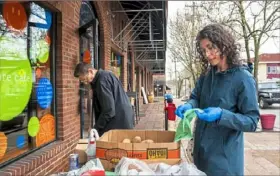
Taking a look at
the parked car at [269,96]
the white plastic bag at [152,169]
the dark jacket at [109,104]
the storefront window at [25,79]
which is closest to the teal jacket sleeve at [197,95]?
the white plastic bag at [152,169]

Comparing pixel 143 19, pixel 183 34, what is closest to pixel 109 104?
pixel 143 19

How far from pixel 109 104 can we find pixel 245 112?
177cm

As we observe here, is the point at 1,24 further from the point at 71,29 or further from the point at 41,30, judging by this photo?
the point at 71,29

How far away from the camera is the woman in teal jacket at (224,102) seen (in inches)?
93.9

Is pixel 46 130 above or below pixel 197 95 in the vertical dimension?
below

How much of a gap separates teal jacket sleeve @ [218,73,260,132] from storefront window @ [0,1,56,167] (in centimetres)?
254

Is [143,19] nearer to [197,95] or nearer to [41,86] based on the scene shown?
[41,86]

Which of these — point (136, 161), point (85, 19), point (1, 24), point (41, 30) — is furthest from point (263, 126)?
point (136, 161)

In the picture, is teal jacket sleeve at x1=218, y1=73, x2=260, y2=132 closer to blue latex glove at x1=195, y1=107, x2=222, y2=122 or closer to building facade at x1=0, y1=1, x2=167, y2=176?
blue latex glove at x1=195, y1=107, x2=222, y2=122

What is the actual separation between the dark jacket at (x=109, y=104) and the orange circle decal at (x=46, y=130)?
3.56ft

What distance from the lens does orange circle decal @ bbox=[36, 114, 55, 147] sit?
188 inches

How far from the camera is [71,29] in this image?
5.75 m

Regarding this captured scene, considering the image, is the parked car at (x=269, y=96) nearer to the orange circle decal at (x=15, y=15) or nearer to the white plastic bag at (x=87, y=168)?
the orange circle decal at (x=15, y=15)

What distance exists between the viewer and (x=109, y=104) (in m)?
3.83
